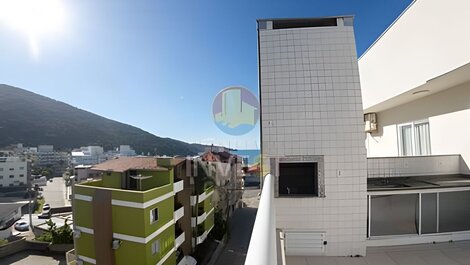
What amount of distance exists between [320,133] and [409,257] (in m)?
2.43

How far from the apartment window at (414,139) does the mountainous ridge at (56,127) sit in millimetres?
33234

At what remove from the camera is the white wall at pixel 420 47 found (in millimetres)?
3816

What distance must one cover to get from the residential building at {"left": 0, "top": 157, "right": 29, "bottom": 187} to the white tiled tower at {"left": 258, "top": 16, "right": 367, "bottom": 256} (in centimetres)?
4900

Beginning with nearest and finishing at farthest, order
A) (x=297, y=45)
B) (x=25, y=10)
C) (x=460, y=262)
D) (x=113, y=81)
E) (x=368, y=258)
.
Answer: (x=460, y=262), (x=368, y=258), (x=297, y=45), (x=25, y=10), (x=113, y=81)

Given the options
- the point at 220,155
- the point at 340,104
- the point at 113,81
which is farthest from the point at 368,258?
the point at 113,81

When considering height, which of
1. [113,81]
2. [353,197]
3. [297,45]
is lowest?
[353,197]

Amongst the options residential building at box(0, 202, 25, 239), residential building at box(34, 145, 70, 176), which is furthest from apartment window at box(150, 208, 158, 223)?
residential building at box(34, 145, 70, 176)

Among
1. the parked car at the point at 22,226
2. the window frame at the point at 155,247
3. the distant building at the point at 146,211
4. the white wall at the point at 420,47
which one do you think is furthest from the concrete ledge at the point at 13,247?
the white wall at the point at 420,47

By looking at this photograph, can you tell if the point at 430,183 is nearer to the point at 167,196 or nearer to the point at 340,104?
the point at 340,104

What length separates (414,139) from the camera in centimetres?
671

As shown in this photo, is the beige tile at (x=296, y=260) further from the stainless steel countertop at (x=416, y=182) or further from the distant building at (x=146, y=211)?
the distant building at (x=146, y=211)

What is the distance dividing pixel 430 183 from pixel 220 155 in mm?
6288

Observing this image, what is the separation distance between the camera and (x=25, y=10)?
635cm

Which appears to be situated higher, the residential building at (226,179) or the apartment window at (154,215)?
the residential building at (226,179)
